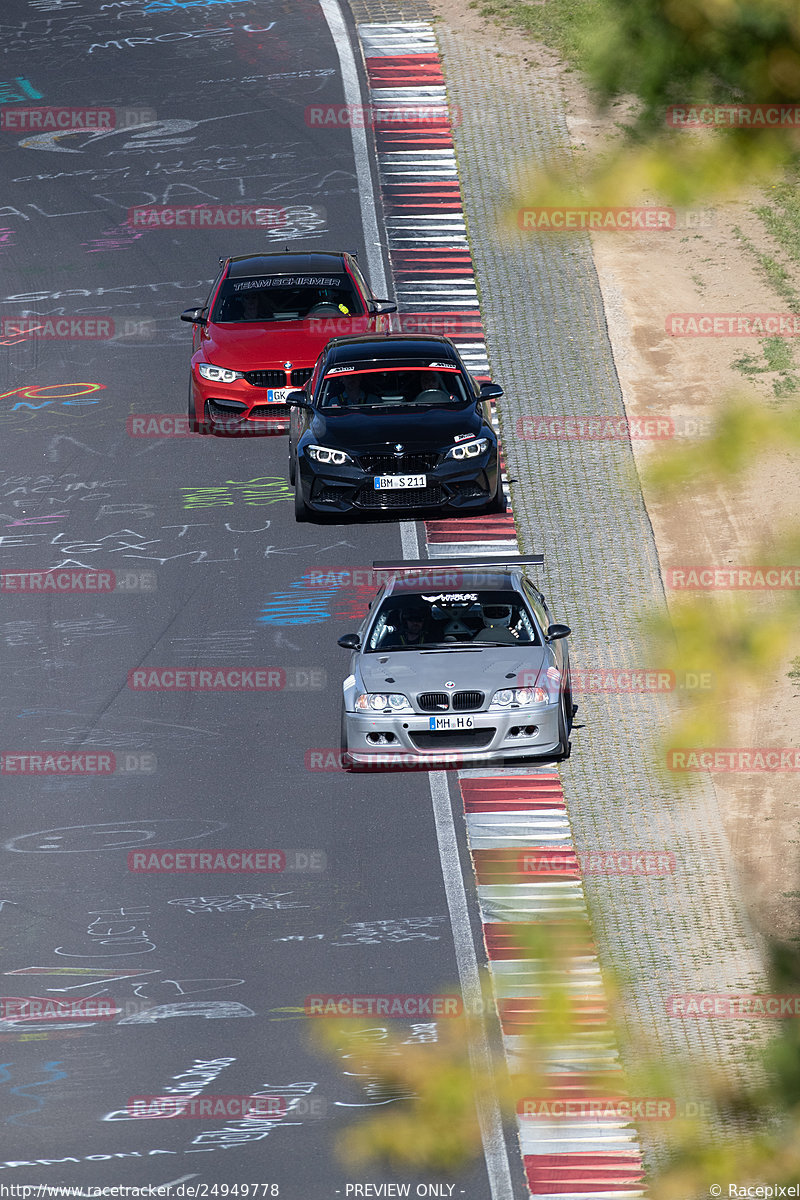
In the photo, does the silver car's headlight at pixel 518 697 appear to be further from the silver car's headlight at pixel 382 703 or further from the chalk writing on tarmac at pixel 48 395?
the chalk writing on tarmac at pixel 48 395

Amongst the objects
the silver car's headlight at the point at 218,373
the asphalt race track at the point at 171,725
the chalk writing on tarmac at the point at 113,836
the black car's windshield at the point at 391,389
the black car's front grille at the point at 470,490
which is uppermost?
the black car's windshield at the point at 391,389

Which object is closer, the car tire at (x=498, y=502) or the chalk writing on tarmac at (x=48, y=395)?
the car tire at (x=498, y=502)

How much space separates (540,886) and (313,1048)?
141 inches

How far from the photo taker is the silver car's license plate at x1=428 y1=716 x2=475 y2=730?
53.3ft

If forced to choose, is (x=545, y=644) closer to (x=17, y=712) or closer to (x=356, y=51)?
Result: (x=17, y=712)

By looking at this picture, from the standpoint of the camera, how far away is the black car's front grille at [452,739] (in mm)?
16266

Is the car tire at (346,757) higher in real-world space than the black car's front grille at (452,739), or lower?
lower

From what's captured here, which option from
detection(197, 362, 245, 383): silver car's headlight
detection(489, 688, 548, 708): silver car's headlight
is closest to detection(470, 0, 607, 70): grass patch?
detection(197, 362, 245, 383): silver car's headlight

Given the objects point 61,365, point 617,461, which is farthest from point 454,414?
point 61,365

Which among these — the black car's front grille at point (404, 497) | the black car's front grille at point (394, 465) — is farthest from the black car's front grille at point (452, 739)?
the black car's front grille at point (394, 465)

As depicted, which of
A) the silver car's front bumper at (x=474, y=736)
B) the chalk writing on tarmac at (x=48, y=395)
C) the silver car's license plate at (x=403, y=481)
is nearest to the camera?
the silver car's front bumper at (x=474, y=736)

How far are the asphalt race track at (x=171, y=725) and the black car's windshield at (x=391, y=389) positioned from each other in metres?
3.95

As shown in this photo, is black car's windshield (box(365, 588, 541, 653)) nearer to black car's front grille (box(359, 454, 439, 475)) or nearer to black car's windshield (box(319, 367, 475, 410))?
Result: black car's front grille (box(359, 454, 439, 475))

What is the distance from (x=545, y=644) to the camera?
675 inches
